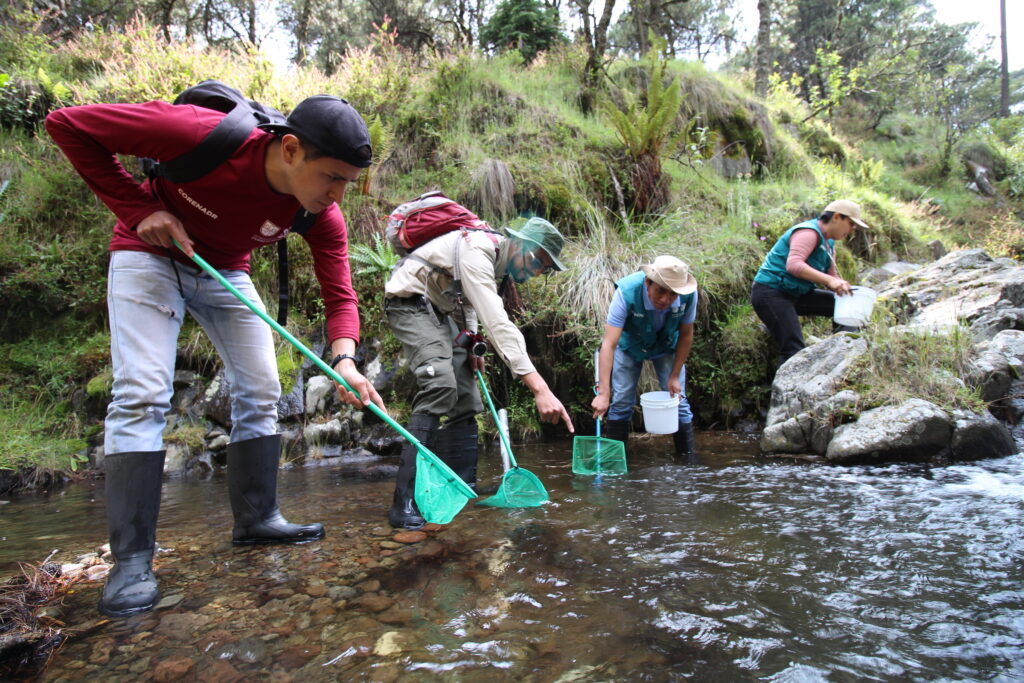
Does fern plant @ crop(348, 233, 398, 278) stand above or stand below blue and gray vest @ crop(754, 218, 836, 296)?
above

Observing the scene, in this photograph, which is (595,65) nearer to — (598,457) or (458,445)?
(598,457)

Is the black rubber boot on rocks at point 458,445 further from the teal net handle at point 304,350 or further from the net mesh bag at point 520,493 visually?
the teal net handle at point 304,350

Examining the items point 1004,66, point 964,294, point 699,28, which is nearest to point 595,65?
point 964,294

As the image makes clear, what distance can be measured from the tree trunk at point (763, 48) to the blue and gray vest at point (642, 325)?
9413 millimetres

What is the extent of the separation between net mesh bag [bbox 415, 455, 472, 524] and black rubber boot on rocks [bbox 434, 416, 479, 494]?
568mm

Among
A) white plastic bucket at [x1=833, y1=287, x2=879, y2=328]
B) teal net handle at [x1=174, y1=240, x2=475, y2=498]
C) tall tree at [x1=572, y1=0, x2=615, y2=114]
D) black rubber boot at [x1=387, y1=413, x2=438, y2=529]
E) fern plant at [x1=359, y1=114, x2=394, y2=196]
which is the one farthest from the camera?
tall tree at [x1=572, y1=0, x2=615, y2=114]

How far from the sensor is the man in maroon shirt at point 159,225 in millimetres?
1877

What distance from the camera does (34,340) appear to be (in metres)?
5.46

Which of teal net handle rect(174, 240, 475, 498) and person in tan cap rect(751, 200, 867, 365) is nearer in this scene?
teal net handle rect(174, 240, 475, 498)

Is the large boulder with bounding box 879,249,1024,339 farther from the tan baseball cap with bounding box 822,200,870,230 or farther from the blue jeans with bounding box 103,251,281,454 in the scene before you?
the blue jeans with bounding box 103,251,281,454

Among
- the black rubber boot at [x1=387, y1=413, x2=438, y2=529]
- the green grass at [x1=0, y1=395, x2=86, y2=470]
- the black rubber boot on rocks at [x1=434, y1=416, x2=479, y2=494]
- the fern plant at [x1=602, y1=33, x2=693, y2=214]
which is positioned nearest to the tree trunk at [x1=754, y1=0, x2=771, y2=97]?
the fern plant at [x1=602, y1=33, x2=693, y2=214]

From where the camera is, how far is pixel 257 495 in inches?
99.2

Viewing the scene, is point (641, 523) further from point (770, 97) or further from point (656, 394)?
point (770, 97)

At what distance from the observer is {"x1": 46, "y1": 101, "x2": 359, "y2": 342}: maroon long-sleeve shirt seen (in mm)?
1867
